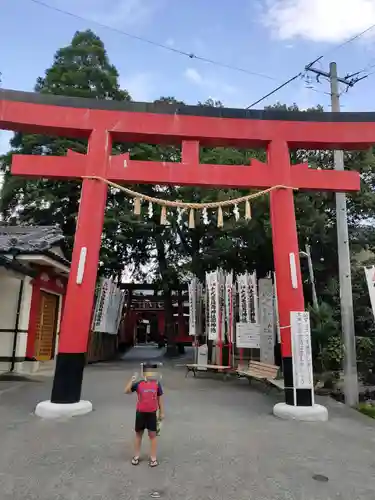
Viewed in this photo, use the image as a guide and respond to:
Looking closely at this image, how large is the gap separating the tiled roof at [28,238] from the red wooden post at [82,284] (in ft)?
13.6

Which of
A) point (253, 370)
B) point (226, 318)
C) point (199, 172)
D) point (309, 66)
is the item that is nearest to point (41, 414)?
point (199, 172)

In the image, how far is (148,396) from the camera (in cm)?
446

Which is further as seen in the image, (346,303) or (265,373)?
(265,373)

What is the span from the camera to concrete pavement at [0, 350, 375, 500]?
379 cm

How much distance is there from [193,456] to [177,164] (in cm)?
525

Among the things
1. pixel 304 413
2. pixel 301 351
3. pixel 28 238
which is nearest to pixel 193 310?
pixel 28 238

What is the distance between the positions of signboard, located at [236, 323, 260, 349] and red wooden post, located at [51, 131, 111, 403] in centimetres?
642

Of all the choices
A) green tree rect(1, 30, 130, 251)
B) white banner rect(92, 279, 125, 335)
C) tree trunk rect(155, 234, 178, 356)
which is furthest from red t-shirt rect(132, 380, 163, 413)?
tree trunk rect(155, 234, 178, 356)

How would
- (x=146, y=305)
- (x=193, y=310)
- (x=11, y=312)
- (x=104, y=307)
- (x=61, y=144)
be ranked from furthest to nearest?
(x=146, y=305), (x=61, y=144), (x=104, y=307), (x=193, y=310), (x=11, y=312)

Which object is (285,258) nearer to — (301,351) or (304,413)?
(301,351)

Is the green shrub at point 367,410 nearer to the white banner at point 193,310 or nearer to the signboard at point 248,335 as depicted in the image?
the signboard at point 248,335

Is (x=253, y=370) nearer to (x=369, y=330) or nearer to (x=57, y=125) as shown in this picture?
(x=369, y=330)

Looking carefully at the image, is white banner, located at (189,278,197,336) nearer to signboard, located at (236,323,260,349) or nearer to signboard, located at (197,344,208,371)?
signboard, located at (197,344,208,371)

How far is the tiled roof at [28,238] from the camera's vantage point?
10875mm
